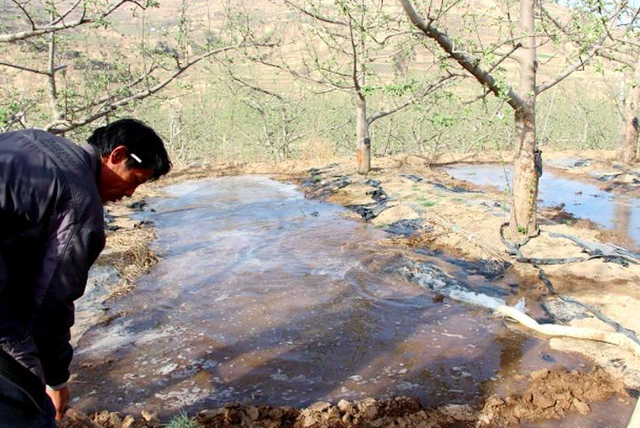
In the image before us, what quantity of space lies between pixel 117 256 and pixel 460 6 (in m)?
5.62

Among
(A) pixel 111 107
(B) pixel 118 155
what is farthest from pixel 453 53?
(A) pixel 111 107

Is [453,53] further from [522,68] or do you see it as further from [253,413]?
[253,413]

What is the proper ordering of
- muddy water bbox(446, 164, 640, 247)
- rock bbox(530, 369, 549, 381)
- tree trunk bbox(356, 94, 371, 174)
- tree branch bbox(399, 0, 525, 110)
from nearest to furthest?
rock bbox(530, 369, 549, 381)
tree branch bbox(399, 0, 525, 110)
muddy water bbox(446, 164, 640, 247)
tree trunk bbox(356, 94, 371, 174)

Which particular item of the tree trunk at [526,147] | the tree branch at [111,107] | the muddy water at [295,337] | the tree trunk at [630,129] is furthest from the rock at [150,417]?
the tree trunk at [630,129]

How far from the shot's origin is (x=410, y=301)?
520 cm

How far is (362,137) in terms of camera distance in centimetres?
1280

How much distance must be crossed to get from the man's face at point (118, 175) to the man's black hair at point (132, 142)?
0.05 feet

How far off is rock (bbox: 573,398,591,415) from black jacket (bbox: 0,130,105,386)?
3023 millimetres

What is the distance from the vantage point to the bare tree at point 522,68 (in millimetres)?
5398

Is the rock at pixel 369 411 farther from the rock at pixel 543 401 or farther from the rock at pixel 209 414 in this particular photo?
the rock at pixel 543 401

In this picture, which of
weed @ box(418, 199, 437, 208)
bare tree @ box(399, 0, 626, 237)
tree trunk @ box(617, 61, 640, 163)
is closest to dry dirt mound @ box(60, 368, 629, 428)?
bare tree @ box(399, 0, 626, 237)

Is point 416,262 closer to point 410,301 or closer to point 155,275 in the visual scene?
point 410,301

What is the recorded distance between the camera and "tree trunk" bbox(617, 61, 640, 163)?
14281 millimetres

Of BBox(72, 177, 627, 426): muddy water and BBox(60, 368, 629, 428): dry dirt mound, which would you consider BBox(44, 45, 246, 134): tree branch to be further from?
BBox(60, 368, 629, 428): dry dirt mound
